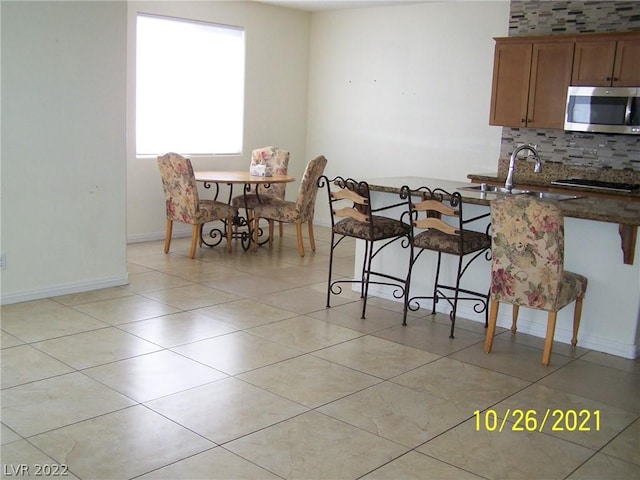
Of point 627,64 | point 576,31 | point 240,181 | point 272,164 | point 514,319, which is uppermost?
point 576,31

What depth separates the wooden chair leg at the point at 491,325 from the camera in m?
4.00

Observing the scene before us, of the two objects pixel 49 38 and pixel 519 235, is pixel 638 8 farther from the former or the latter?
pixel 49 38

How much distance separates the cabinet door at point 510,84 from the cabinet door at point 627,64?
2.58ft

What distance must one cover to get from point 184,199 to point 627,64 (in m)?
3.98

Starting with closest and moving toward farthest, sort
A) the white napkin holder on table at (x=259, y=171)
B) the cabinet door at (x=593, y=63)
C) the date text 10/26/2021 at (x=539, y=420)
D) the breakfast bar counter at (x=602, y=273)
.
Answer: the date text 10/26/2021 at (x=539, y=420) < the breakfast bar counter at (x=602, y=273) < the cabinet door at (x=593, y=63) < the white napkin holder on table at (x=259, y=171)

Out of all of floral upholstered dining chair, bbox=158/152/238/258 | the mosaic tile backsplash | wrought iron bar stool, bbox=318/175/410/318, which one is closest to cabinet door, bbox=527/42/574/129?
the mosaic tile backsplash

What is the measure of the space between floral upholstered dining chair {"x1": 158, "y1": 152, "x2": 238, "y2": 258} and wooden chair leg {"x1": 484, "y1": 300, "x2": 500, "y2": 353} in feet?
10.2

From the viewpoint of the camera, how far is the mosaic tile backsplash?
19.4ft

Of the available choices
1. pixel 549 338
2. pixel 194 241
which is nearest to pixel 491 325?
pixel 549 338

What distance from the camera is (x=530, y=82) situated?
6.24 m

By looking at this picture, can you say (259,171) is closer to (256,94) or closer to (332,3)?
(256,94)

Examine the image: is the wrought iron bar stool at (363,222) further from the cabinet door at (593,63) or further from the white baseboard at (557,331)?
the cabinet door at (593,63)

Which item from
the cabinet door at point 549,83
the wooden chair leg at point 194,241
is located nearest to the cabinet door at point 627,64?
the cabinet door at point 549,83

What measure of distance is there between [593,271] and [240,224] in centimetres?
372
